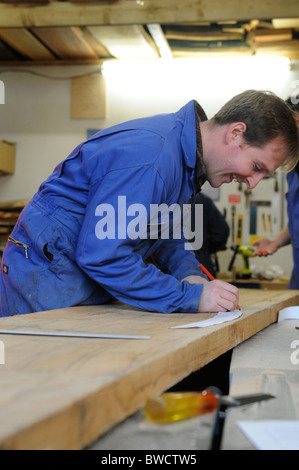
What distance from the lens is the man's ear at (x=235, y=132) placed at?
163 centimetres

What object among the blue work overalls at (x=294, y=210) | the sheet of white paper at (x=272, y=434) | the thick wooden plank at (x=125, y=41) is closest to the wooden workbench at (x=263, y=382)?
the sheet of white paper at (x=272, y=434)

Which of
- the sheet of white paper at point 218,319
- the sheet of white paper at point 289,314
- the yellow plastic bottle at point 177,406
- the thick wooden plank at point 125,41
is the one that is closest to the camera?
the yellow plastic bottle at point 177,406

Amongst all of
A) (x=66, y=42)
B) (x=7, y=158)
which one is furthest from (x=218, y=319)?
(x=7, y=158)

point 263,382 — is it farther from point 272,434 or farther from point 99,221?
point 99,221

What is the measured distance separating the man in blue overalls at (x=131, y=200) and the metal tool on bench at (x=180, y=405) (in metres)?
0.73

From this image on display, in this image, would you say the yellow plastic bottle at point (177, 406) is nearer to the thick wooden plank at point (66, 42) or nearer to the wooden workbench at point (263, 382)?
the wooden workbench at point (263, 382)

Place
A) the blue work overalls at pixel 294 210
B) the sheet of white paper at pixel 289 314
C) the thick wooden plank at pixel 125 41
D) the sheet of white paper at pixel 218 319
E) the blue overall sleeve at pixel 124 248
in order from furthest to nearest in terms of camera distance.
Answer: the thick wooden plank at pixel 125 41
the blue work overalls at pixel 294 210
the sheet of white paper at pixel 289 314
the blue overall sleeve at pixel 124 248
the sheet of white paper at pixel 218 319

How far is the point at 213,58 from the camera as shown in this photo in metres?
5.11

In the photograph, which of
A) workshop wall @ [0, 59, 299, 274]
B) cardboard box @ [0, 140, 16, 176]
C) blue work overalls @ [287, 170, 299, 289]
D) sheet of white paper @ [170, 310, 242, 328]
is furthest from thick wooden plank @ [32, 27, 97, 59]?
sheet of white paper @ [170, 310, 242, 328]

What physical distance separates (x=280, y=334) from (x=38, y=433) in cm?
118

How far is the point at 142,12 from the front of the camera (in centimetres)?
362

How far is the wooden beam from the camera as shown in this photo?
356cm

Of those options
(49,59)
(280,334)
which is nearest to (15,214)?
(49,59)

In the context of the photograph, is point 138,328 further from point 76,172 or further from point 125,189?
point 76,172
